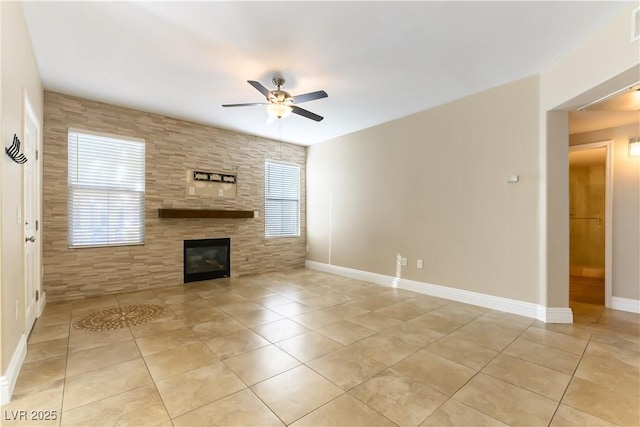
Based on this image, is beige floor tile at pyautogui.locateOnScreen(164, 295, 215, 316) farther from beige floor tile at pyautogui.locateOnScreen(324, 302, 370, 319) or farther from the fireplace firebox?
beige floor tile at pyautogui.locateOnScreen(324, 302, 370, 319)

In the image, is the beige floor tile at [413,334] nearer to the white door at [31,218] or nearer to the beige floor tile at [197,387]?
the beige floor tile at [197,387]

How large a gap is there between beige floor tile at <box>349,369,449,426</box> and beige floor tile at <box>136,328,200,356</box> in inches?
67.4

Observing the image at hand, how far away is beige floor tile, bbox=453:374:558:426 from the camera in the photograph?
171cm

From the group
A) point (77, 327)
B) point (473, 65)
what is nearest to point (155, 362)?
point (77, 327)

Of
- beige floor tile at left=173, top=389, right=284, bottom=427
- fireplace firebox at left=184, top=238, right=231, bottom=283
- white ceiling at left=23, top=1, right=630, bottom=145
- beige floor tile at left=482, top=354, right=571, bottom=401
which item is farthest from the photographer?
fireplace firebox at left=184, top=238, right=231, bottom=283

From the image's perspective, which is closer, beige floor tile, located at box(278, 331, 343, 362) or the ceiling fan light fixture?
beige floor tile, located at box(278, 331, 343, 362)

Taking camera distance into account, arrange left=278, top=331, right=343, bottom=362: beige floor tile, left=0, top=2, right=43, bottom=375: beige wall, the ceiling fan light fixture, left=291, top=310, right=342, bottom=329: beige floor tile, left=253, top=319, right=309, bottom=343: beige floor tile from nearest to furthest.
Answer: left=0, top=2, right=43, bottom=375: beige wall
left=278, top=331, right=343, bottom=362: beige floor tile
left=253, top=319, right=309, bottom=343: beige floor tile
left=291, top=310, right=342, bottom=329: beige floor tile
the ceiling fan light fixture

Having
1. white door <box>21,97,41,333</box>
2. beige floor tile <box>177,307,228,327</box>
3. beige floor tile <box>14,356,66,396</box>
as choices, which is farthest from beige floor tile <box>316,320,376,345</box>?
white door <box>21,97,41,333</box>

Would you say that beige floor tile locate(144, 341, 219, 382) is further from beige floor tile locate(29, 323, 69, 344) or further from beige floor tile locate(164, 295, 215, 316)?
beige floor tile locate(29, 323, 69, 344)

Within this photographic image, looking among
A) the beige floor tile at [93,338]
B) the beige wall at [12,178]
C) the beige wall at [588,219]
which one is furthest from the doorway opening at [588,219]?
the beige wall at [12,178]

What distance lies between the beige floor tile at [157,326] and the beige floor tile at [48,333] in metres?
0.63

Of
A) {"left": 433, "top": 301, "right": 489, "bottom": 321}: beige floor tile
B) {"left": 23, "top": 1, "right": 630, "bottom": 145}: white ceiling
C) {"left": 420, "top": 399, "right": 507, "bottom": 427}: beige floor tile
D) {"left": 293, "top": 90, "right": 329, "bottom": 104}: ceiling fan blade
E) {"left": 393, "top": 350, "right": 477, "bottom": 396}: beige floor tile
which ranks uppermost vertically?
{"left": 23, "top": 1, "right": 630, "bottom": 145}: white ceiling

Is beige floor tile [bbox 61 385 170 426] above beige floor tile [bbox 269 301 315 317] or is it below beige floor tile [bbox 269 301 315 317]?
above

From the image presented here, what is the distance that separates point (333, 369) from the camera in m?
2.25
